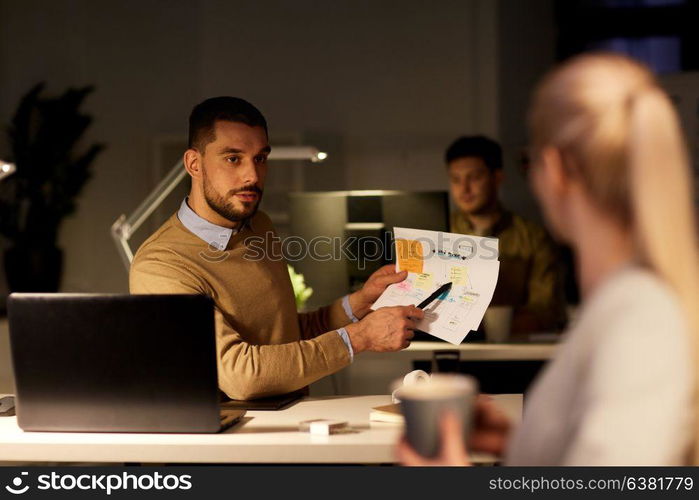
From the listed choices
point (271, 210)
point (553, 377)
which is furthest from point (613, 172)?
point (271, 210)

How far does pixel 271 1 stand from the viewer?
7.07m

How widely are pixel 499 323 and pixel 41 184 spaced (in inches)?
168

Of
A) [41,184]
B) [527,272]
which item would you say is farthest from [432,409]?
[41,184]

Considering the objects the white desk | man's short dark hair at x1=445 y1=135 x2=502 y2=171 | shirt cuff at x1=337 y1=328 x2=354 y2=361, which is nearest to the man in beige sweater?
shirt cuff at x1=337 y1=328 x2=354 y2=361

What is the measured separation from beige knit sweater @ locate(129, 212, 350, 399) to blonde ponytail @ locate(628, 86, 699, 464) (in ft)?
4.32

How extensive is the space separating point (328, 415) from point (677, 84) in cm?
365

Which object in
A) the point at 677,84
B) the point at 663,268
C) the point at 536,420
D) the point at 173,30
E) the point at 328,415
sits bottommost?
the point at 328,415

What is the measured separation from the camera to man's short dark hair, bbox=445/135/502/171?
12.9 ft

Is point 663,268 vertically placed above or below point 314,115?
below

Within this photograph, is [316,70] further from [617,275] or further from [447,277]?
[617,275]

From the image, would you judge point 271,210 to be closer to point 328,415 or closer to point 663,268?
point 328,415

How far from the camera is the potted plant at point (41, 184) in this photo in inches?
262

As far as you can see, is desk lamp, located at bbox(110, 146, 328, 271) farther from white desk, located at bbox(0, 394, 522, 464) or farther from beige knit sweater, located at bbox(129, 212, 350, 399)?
white desk, located at bbox(0, 394, 522, 464)

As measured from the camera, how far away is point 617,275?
0.94m
